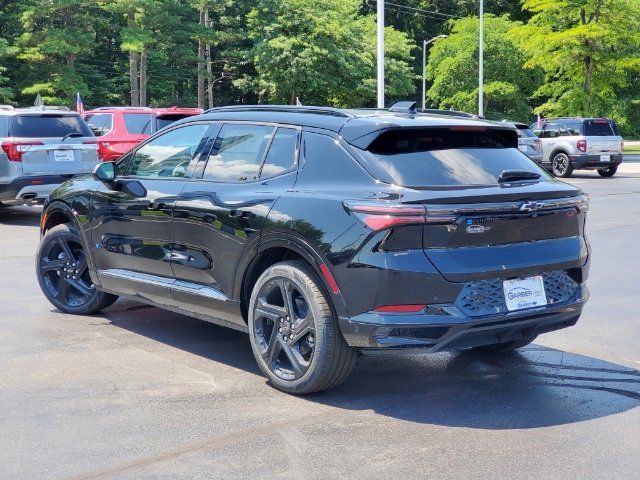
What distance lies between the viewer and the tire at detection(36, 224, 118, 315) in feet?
23.6

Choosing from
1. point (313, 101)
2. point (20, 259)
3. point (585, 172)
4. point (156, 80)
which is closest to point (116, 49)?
point (156, 80)

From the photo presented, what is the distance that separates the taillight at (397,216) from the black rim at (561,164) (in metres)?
22.2

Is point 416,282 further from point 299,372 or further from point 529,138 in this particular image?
point 529,138

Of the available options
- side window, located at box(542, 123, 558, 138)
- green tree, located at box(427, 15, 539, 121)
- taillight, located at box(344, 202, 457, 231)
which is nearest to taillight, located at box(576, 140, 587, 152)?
side window, located at box(542, 123, 558, 138)

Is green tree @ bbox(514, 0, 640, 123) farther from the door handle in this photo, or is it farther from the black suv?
the door handle

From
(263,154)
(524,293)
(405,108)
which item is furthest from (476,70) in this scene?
(524,293)

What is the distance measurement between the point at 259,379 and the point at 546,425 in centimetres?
181

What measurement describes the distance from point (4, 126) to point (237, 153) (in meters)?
9.47

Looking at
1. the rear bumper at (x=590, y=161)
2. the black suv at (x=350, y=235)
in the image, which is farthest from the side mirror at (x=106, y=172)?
the rear bumper at (x=590, y=161)

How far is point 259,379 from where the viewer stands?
5473mm

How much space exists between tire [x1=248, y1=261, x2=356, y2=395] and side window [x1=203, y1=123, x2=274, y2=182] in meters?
0.77

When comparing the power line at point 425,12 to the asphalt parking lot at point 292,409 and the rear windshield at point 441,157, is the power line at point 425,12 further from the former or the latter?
the rear windshield at point 441,157

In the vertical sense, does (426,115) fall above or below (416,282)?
above

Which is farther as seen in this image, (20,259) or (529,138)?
(529,138)
